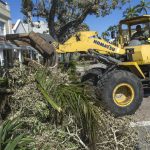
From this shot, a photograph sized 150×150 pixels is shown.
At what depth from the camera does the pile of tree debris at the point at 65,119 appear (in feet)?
21.6

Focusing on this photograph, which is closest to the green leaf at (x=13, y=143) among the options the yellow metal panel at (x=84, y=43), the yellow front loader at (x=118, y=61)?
the yellow front loader at (x=118, y=61)

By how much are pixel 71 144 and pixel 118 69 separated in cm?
517

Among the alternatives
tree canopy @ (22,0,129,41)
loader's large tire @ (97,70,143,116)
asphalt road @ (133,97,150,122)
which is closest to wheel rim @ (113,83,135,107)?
loader's large tire @ (97,70,143,116)

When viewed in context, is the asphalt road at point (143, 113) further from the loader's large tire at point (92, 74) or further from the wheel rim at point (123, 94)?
the loader's large tire at point (92, 74)

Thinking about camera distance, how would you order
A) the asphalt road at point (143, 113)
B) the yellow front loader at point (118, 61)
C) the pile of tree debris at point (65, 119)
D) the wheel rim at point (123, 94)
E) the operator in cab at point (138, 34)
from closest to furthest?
the pile of tree debris at point (65, 119) < the asphalt road at point (143, 113) < the yellow front loader at point (118, 61) < the wheel rim at point (123, 94) < the operator in cab at point (138, 34)

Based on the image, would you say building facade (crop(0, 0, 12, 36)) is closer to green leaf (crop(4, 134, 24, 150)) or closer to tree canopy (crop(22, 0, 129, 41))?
tree canopy (crop(22, 0, 129, 41))

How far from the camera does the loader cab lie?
12548mm

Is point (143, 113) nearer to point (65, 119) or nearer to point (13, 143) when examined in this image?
point (65, 119)

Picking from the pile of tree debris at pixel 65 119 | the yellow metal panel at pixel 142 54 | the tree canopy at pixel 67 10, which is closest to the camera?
the pile of tree debris at pixel 65 119

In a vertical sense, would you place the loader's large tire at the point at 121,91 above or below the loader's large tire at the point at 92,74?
below

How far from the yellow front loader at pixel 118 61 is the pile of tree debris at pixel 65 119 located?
191cm

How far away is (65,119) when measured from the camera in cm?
674

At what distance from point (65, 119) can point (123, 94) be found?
433 centimetres

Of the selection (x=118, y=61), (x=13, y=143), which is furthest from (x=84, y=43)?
(x=13, y=143)
